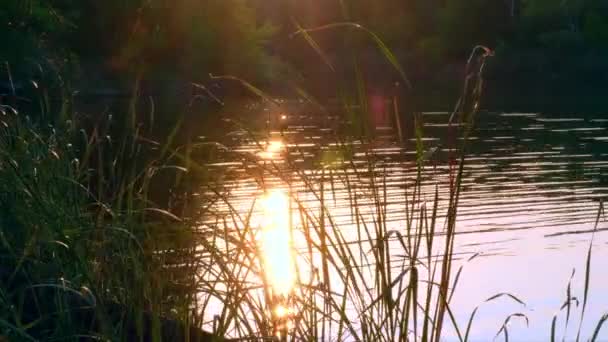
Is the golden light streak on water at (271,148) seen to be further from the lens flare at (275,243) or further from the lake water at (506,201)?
the lens flare at (275,243)

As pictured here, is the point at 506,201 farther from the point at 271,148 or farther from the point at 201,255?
the point at 271,148

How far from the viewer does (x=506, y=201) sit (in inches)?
620

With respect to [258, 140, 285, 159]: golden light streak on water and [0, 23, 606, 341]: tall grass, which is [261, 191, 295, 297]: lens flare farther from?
[258, 140, 285, 159]: golden light streak on water

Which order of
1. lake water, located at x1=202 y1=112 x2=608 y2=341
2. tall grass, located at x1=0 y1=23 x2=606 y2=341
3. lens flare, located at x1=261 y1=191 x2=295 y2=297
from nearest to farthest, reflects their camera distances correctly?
tall grass, located at x1=0 y1=23 x2=606 y2=341 → lens flare, located at x1=261 y1=191 x2=295 y2=297 → lake water, located at x1=202 y1=112 x2=608 y2=341

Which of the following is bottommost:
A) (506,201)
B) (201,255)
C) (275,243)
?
(201,255)

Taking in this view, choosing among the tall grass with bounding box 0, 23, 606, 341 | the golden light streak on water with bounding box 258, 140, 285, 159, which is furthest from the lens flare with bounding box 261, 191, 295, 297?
the golden light streak on water with bounding box 258, 140, 285, 159

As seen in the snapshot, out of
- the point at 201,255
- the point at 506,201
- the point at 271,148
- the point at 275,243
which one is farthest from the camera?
the point at 506,201

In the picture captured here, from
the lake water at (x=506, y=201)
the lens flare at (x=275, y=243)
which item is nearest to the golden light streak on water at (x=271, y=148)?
the lake water at (x=506, y=201)

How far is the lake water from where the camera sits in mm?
4332

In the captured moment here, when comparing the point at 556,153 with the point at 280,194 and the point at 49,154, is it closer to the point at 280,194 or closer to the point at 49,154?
the point at 49,154

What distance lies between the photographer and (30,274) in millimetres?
5062

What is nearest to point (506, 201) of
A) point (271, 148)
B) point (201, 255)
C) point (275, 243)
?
point (275, 243)

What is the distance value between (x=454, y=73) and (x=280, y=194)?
180 feet

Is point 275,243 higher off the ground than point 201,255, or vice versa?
point 275,243
